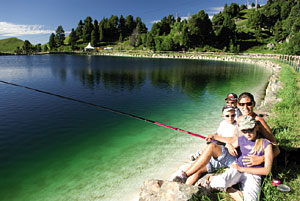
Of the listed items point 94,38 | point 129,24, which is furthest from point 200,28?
point 94,38

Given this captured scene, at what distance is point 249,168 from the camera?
14.0 ft

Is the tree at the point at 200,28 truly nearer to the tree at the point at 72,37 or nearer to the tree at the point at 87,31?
the tree at the point at 87,31

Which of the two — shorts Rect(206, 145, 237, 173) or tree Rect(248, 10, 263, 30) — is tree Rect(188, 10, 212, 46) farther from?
shorts Rect(206, 145, 237, 173)

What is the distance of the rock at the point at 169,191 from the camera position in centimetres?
389

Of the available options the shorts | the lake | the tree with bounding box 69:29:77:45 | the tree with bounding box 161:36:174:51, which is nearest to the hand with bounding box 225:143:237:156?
the shorts

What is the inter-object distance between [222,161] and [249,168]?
2.98ft

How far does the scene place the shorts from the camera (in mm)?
5023

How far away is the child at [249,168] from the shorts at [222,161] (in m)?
0.50

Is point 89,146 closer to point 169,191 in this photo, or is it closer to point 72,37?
point 169,191

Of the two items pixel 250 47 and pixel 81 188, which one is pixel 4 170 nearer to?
pixel 81 188

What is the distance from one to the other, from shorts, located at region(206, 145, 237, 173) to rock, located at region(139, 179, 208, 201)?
1.05 meters

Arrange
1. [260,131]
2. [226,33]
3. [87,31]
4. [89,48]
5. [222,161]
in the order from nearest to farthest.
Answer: [260,131] < [222,161] < [226,33] < [89,48] < [87,31]

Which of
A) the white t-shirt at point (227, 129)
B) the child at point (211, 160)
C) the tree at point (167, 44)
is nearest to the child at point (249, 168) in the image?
the child at point (211, 160)

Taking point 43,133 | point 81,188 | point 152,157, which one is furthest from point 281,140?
point 43,133
